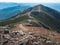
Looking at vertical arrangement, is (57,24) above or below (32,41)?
below

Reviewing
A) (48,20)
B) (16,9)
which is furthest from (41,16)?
(16,9)

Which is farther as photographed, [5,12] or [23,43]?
[5,12]

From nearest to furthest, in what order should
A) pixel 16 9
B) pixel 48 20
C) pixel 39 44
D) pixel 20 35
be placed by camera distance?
pixel 39 44, pixel 20 35, pixel 48 20, pixel 16 9

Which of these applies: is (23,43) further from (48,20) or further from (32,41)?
(48,20)

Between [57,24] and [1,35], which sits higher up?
[1,35]

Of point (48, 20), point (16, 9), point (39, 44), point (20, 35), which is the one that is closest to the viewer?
point (39, 44)

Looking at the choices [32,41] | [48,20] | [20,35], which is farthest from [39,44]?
[48,20]

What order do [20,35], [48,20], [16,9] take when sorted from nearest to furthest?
[20,35], [48,20], [16,9]

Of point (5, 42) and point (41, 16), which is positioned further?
point (41, 16)

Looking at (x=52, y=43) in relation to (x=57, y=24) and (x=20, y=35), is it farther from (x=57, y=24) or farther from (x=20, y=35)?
(x=57, y=24)
